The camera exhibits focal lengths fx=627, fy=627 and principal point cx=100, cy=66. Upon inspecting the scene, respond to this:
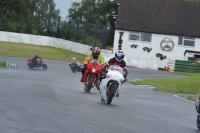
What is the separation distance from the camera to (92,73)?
22141 mm

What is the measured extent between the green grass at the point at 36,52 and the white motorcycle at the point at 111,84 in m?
39.7

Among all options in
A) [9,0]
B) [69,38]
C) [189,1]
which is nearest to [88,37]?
[69,38]

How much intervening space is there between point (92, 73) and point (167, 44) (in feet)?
153

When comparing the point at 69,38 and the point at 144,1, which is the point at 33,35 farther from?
the point at 144,1

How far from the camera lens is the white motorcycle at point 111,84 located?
57.5 feet

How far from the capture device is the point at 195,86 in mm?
31109

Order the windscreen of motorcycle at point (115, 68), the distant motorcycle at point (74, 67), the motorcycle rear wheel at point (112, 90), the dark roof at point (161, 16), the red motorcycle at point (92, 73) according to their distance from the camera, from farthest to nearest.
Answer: the dark roof at point (161, 16), the distant motorcycle at point (74, 67), the red motorcycle at point (92, 73), the windscreen of motorcycle at point (115, 68), the motorcycle rear wheel at point (112, 90)

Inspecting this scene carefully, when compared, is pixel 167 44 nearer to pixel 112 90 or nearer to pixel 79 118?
pixel 112 90

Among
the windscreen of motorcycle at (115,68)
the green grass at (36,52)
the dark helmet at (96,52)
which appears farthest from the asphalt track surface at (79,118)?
the green grass at (36,52)

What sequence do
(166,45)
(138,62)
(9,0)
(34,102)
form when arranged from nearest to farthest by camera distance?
(34,102) < (138,62) < (166,45) < (9,0)

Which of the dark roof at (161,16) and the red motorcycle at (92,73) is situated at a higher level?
the dark roof at (161,16)

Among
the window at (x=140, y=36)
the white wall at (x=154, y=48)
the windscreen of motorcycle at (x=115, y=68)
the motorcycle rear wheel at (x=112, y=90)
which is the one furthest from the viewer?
the window at (x=140, y=36)

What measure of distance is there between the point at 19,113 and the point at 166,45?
186ft

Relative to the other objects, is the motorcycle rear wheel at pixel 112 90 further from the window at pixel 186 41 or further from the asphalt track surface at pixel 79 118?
the window at pixel 186 41
